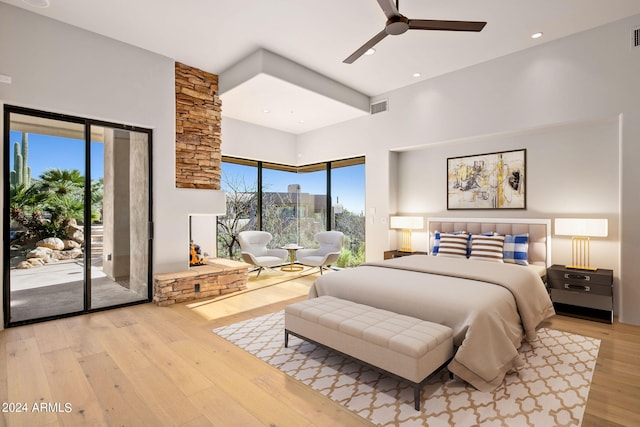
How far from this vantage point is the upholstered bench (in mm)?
2115

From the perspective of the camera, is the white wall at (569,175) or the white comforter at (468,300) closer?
the white comforter at (468,300)

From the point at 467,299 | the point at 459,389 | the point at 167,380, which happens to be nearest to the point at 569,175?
the point at 467,299

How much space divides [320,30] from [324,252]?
395 cm

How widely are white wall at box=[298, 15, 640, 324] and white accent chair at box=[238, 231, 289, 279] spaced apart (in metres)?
1.76

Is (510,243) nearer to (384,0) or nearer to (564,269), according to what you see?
(564,269)

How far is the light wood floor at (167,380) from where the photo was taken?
2.02 m

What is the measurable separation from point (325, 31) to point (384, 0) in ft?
4.63

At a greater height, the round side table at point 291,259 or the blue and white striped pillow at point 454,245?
the blue and white striped pillow at point 454,245

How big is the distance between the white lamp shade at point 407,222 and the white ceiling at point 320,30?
2274mm

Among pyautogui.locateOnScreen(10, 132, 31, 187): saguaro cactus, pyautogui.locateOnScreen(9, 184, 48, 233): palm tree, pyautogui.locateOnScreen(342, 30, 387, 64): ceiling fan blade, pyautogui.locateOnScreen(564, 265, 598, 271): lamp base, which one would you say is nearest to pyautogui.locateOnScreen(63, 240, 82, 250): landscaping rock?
pyautogui.locateOnScreen(9, 184, 48, 233): palm tree

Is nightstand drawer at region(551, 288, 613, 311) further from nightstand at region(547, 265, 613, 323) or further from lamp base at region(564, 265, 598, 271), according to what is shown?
lamp base at region(564, 265, 598, 271)

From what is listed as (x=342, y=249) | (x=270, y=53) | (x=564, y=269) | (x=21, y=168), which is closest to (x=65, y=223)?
(x=21, y=168)

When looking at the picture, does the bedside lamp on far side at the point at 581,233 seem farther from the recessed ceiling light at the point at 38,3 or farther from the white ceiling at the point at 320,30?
the recessed ceiling light at the point at 38,3

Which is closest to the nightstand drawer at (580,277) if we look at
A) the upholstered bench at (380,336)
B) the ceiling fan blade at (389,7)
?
the upholstered bench at (380,336)
